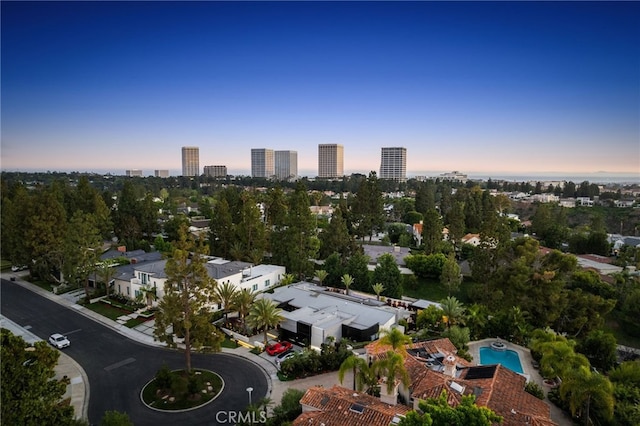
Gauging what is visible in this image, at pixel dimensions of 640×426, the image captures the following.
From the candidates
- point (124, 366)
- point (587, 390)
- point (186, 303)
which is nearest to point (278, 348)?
point (186, 303)

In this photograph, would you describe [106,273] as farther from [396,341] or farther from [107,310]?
[396,341]

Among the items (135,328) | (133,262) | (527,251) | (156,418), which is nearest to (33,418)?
(156,418)

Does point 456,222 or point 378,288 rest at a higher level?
point 456,222

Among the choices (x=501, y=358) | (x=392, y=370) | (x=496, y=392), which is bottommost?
(x=501, y=358)

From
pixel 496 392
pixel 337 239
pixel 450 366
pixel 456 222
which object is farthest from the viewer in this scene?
pixel 456 222

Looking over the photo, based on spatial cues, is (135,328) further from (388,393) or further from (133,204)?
(133,204)

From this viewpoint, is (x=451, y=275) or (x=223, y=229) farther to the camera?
(x=223, y=229)

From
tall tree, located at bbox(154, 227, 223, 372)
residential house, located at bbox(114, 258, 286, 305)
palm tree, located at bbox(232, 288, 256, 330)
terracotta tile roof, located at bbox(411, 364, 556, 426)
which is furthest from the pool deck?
residential house, located at bbox(114, 258, 286, 305)
